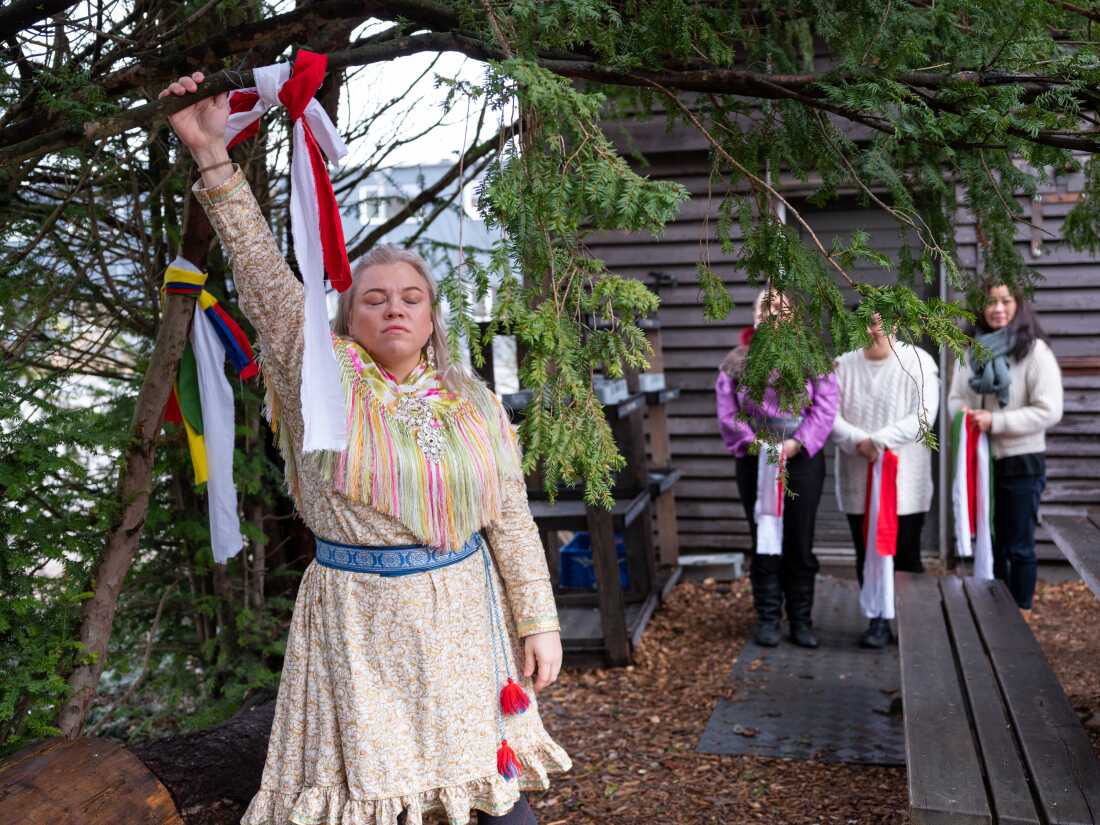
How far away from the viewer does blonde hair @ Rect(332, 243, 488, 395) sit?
2627mm

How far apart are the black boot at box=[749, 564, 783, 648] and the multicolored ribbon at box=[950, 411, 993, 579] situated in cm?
101

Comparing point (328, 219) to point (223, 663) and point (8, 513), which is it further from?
point (223, 663)

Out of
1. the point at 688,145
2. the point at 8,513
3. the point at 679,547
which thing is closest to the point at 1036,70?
the point at 8,513

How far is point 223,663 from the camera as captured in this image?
4.42 metres

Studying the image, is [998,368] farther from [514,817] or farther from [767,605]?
[514,817]

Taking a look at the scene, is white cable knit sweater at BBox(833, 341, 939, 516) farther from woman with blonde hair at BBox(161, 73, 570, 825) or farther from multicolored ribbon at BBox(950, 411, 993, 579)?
woman with blonde hair at BBox(161, 73, 570, 825)

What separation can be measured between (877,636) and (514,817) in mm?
3740

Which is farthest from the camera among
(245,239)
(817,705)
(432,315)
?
(817,705)

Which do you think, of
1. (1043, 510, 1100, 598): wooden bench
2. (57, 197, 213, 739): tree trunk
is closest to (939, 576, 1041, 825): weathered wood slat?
(1043, 510, 1100, 598): wooden bench

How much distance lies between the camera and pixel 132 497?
138 inches

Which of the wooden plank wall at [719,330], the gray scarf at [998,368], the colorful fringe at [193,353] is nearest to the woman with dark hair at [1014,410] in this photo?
the gray scarf at [998,368]

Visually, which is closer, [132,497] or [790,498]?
[132,497]

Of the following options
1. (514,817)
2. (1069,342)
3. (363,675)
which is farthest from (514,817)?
(1069,342)

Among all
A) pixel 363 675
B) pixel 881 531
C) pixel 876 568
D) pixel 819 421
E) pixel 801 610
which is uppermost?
pixel 819 421
